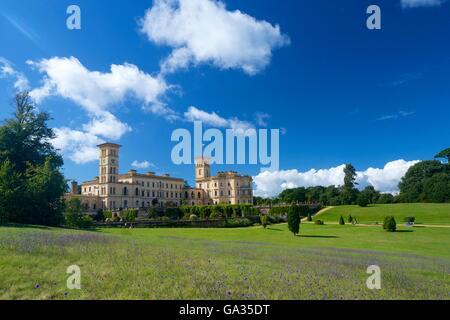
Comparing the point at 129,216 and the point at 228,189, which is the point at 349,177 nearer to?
the point at 228,189

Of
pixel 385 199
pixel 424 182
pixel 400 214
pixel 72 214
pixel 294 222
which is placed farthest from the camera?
pixel 385 199

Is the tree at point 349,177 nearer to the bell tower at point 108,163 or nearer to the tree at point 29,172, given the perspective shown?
the bell tower at point 108,163

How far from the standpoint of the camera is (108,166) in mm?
93875

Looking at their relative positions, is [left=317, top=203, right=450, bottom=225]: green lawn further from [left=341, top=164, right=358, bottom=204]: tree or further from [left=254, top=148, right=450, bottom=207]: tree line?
[left=341, top=164, right=358, bottom=204]: tree

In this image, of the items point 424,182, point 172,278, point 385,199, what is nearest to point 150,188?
point 385,199

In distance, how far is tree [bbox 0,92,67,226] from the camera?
92.5ft

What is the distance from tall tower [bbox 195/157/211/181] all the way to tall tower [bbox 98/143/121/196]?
29562mm

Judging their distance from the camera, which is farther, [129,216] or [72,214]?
[129,216]

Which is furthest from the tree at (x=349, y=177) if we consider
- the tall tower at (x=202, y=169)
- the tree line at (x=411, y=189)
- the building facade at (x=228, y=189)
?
the tall tower at (x=202, y=169)

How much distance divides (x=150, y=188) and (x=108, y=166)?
1489 cm

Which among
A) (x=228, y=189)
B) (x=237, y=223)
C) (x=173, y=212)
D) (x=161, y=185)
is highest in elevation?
(x=161, y=185)
